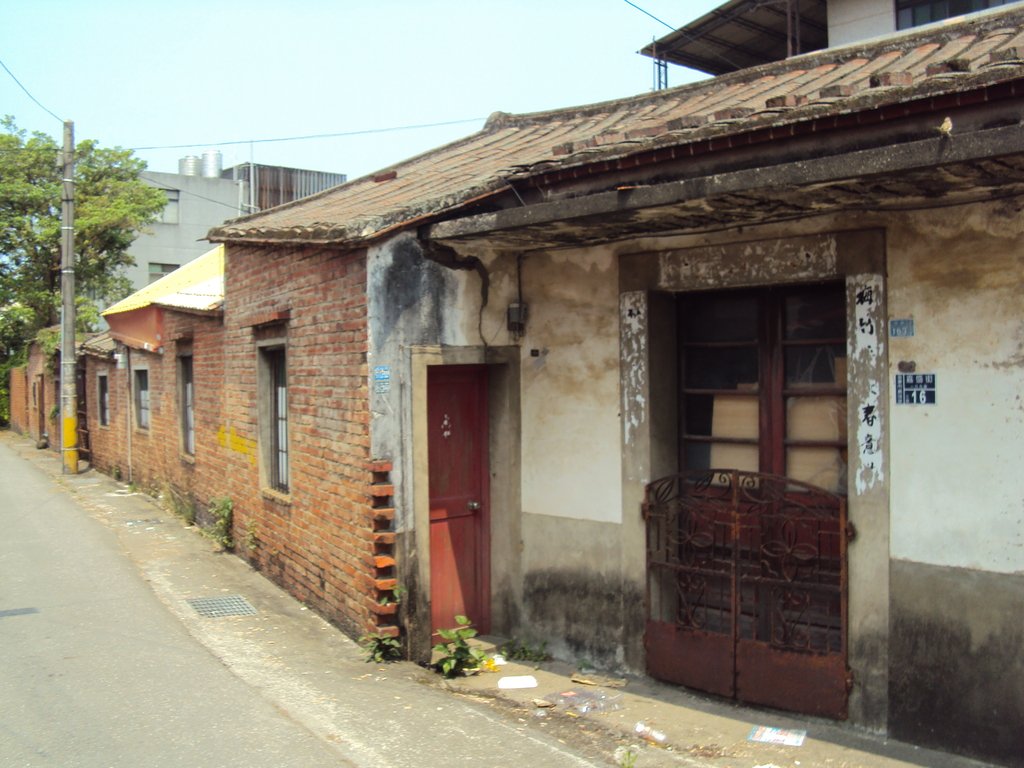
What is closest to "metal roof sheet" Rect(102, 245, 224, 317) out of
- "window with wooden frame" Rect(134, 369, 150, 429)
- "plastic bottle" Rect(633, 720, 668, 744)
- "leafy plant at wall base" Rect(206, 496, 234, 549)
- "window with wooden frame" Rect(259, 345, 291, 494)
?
"window with wooden frame" Rect(134, 369, 150, 429)

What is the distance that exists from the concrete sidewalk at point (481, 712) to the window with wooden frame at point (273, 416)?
1.43m

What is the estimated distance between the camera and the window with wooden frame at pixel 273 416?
898cm

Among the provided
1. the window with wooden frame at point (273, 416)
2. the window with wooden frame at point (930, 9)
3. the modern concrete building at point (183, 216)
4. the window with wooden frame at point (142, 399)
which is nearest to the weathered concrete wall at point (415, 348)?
the window with wooden frame at point (273, 416)

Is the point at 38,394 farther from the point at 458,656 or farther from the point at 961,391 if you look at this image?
the point at 961,391

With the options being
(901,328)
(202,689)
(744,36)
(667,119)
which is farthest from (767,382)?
(744,36)

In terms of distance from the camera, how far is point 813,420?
596cm

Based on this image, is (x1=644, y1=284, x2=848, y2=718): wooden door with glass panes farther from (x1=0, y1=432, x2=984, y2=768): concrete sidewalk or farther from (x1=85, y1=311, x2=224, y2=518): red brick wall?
(x1=85, y1=311, x2=224, y2=518): red brick wall

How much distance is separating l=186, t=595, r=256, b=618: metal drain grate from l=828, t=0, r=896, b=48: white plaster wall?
13597 millimetres

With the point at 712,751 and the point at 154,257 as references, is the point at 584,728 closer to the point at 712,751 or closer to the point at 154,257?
the point at 712,751

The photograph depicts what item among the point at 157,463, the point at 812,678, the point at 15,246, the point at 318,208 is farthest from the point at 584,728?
the point at 15,246

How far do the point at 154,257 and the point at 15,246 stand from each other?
10.2 meters

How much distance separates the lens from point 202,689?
18.9ft

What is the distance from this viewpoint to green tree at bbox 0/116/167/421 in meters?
25.8

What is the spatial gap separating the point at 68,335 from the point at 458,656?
15.0 metres
